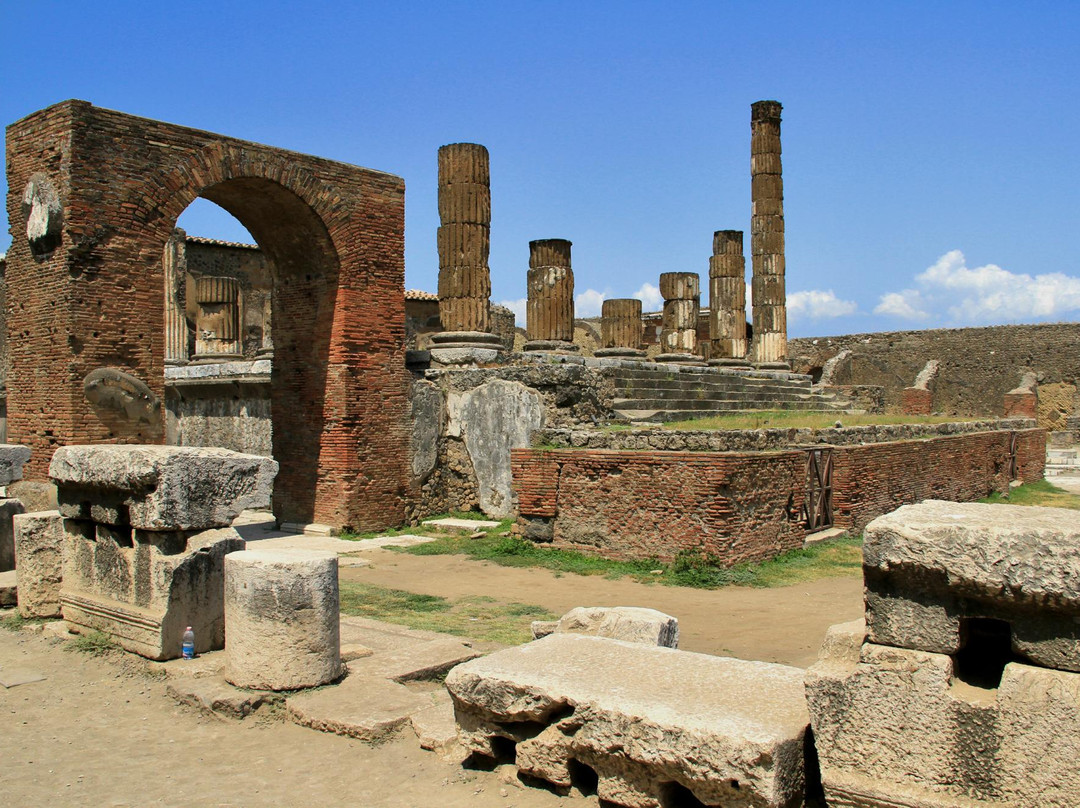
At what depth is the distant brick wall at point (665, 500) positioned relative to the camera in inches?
338

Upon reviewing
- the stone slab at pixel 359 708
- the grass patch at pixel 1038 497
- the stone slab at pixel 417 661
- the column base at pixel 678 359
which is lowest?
the grass patch at pixel 1038 497

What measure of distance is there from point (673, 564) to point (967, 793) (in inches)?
229

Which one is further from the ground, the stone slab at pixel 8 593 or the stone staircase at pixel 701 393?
the stone staircase at pixel 701 393

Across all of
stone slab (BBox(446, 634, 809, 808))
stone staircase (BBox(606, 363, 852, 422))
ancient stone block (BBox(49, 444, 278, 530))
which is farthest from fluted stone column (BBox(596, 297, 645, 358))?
stone slab (BBox(446, 634, 809, 808))

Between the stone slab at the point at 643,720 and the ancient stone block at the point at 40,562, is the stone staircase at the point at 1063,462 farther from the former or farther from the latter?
the ancient stone block at the point at 40,562

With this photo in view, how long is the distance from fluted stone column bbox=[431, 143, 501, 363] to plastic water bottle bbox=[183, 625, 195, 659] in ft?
27.4

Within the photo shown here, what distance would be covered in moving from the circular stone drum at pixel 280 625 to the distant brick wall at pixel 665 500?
4.47 m

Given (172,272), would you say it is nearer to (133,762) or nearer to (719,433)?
(719,433)

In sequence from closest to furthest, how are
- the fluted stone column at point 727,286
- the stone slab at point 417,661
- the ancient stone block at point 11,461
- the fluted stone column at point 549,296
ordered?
the stone slab at point 417,661 → the ancient stone block at point 11,461 → the fluted stone column at point 549,296 → the fluted stone column at point 727,286

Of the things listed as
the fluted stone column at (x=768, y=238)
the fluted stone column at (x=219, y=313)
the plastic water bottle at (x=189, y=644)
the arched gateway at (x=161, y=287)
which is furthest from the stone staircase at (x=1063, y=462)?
the plastic water bottle at (x=189, y=644)

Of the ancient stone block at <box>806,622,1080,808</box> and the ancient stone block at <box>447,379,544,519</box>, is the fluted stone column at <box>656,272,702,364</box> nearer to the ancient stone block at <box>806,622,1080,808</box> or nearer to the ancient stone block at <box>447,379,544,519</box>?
the ancient stone block at <box>447,379,544,519</box>

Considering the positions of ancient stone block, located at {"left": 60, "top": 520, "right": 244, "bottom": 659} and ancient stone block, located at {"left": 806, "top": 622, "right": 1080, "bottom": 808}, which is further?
ancient stone block, located at {"left": 60, "top": 520, "right": 244, "bottom": 659}

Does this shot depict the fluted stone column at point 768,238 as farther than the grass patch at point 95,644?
Yes

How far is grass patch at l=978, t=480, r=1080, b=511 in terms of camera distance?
14805mm
